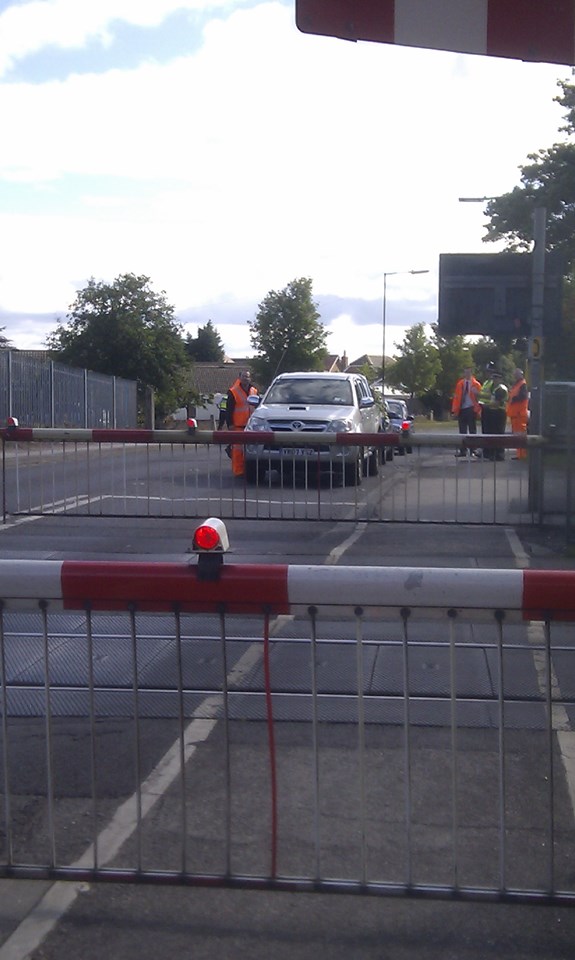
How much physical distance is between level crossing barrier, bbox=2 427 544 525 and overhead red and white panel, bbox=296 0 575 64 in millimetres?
8106

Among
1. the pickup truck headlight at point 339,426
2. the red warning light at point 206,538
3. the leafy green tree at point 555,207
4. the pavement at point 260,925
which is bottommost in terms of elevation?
the pavement at point 260,925

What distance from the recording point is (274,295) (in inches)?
1939

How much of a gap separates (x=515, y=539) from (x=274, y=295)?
125 ft

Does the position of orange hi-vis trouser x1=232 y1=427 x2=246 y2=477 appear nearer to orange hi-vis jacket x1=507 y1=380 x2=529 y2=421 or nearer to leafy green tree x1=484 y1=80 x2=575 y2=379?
orange hi-vis jacket x1=507 y1=380 x2=529 y2=421

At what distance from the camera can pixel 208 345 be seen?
12531 centimetres

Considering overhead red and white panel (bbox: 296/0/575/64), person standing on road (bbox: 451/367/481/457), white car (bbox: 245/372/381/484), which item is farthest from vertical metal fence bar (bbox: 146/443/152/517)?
person standing on road (bbox: 451/367/481/457)

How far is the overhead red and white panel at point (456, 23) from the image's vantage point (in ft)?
13.7

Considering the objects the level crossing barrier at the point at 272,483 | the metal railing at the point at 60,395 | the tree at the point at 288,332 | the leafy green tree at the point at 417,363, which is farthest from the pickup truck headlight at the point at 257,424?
the leafy green tree at the point at 417,363

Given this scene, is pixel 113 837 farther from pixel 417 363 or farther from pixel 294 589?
pixel 417 363

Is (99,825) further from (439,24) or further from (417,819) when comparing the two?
(439,24)

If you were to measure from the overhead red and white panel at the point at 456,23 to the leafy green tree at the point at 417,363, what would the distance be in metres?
58.1

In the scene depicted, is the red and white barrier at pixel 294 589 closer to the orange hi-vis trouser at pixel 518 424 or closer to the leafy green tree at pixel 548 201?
the orange hi-vis trouser at pixel 518 424

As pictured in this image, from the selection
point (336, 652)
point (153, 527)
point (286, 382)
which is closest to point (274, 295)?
point (286, 382)

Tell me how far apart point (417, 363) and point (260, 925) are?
197 ft
